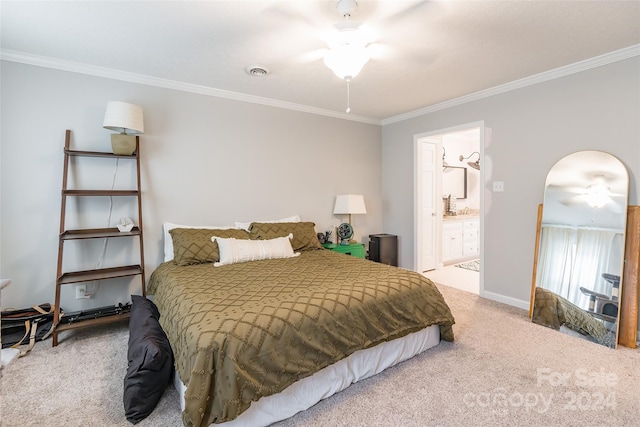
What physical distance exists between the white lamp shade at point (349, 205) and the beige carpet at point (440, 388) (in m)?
2.07

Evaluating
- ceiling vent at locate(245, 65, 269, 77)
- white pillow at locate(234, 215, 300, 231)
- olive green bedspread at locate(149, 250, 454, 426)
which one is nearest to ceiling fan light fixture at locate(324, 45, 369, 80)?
ceiling vent at locate(245, 65, 269, 77)

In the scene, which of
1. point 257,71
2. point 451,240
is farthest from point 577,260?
point 257,71

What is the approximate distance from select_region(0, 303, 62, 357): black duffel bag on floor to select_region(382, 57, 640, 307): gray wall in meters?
4.36

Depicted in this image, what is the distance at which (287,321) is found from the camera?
1726 millimetres

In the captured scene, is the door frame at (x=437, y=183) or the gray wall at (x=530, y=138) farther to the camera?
the door frame at (x=437, y=183)

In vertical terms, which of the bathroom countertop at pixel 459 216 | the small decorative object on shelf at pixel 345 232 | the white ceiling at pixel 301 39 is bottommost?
the small decorative object on shelf at pixel 345 232

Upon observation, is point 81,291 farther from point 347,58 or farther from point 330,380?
point 347,58

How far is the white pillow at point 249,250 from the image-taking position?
292cm

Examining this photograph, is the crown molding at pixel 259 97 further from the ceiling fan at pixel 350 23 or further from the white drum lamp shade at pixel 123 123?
the ceiling fan at pixel 350 23

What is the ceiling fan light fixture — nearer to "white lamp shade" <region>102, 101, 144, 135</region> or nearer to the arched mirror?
"white lamp shade" <region>102, 101, 144, 135</region>

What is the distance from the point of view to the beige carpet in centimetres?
170

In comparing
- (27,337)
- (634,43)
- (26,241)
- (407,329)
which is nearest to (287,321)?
(407,329)

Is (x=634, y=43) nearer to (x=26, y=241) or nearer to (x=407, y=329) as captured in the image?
(x=407, y=329)


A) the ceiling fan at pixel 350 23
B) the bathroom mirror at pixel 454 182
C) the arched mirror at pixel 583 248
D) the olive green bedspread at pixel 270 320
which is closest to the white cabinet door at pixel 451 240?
the bathroom mirror at pixel 454 182
